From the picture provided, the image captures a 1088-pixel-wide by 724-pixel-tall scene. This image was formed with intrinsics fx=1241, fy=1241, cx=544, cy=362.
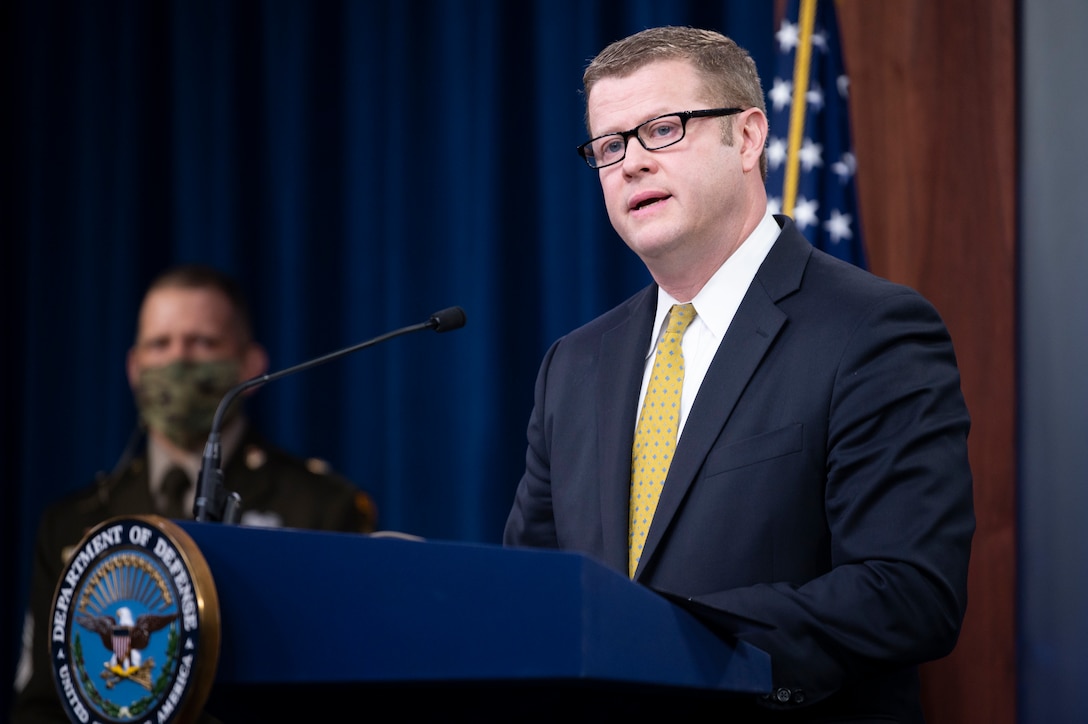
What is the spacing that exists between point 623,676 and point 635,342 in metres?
0.96

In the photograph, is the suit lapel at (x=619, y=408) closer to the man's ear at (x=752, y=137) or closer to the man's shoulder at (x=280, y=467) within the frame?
the man's ear at (x=752, y=137)

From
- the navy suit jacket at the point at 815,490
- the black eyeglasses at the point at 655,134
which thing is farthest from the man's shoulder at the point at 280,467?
the black eyeglasses at the point at 655,134

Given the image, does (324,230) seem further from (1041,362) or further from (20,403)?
(1041,362)

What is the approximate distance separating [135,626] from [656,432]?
33.2 inches

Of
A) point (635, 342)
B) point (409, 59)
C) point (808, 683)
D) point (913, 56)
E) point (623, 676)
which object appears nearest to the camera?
point (623, 676)

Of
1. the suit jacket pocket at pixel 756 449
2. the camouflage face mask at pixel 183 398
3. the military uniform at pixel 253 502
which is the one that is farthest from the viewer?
the camouflage face mask at pixel 183 398

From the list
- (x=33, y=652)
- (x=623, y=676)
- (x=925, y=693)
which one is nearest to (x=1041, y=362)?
(x=925, y=693)

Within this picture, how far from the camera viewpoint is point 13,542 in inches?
172

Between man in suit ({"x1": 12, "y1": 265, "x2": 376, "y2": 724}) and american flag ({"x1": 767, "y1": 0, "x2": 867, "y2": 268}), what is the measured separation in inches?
63.2

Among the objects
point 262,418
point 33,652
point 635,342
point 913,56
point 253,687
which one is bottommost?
point 33,652

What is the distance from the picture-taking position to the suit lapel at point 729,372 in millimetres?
1663

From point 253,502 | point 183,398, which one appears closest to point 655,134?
point 253,502

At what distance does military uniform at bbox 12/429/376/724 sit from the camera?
3.65m

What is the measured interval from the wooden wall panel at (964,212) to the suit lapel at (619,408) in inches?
39.1
